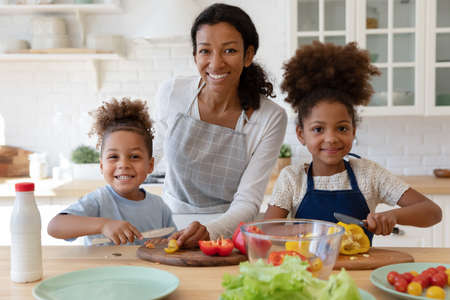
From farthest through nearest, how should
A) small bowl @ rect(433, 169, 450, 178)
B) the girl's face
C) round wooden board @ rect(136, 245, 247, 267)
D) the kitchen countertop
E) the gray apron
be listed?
small bowl @ rect(433, 169, 450, 178) < the kitchen countertop < the gray apron < the girl's face < round wooden board @ rect(136, 245, 247, 267)

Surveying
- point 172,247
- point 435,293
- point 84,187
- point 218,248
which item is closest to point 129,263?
point 172,247

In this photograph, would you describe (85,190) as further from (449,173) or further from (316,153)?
(449,173)

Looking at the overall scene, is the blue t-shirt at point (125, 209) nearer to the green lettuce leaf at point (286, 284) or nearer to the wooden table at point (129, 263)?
the wooden table at point (129, 263)

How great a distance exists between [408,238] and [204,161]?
1688 mm

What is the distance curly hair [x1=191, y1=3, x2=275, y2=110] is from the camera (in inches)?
69.2

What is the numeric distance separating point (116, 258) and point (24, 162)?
106 inches

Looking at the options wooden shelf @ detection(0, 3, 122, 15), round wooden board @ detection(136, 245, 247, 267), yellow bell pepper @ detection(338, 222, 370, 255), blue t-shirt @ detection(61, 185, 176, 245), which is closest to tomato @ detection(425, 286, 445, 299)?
yellow bell pepper @ detection(338, 222, 370, 255)

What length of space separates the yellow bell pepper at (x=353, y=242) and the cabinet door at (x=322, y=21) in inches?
86.6

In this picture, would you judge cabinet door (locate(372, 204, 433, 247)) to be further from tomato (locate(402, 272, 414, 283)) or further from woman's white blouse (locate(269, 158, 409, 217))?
tomato (locate(402, 272, 414, 283))

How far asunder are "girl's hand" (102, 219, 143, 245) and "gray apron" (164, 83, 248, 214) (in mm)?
671

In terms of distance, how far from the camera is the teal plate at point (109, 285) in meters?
0.93

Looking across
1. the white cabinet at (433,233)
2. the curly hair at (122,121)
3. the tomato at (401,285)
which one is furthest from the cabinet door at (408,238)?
the tomato at (401,285)

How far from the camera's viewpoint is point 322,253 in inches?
33.3

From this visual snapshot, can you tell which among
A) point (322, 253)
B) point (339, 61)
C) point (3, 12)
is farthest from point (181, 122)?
point (3, 12)
